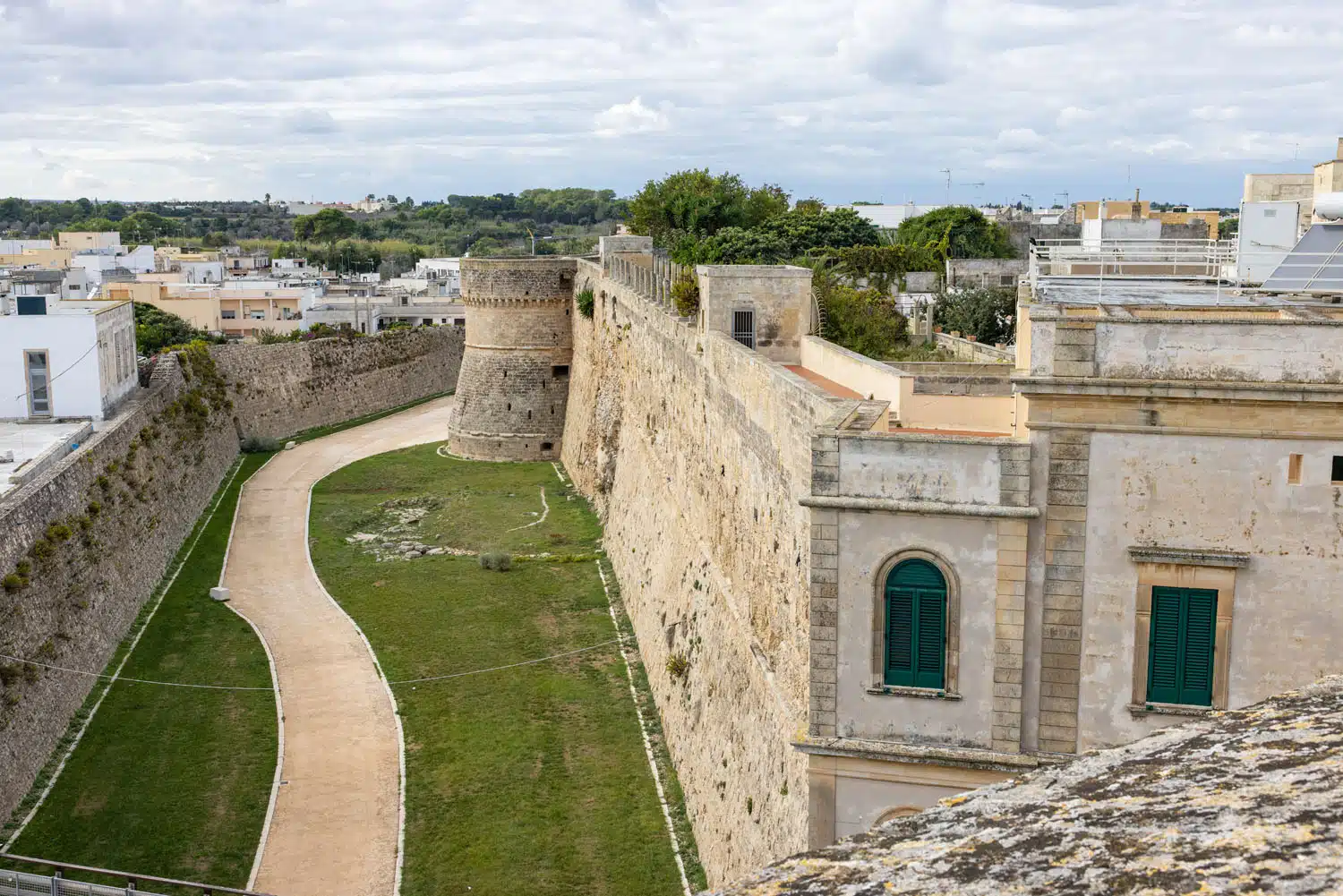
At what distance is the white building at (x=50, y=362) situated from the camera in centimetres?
2708

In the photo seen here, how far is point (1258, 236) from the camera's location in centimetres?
1580

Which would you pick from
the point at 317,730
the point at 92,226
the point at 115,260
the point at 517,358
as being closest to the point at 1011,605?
the point at 317,730

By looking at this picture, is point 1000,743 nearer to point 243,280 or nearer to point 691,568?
point 691,568

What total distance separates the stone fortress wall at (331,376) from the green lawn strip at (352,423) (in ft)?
0.62

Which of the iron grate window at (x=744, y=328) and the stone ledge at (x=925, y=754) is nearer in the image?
the stone ledge at (x=925, y=754)

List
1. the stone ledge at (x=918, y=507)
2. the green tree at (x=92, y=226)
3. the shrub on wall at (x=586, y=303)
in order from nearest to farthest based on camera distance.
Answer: the stone ledge at (x=918, y=507) < the shrub on wall at (x=586, y=303) < the green tree at (x=92, y=226)

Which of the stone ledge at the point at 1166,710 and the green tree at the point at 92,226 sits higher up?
the green tree at the point at 92,226

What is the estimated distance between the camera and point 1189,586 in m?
10.5

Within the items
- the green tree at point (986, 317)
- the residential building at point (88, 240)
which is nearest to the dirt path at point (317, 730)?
the green tree at point (986, 317)

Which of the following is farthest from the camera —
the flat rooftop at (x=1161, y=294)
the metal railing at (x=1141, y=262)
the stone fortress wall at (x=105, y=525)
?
the stone fortress wall at (x=105, y=525)

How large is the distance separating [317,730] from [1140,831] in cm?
1590

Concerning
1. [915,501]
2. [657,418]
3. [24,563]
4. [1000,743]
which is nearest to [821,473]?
[915,501]

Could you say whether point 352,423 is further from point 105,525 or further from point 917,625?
point 917,625

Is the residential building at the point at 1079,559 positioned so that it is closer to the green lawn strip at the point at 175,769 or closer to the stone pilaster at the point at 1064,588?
the stone pilaster at the point at 1064,588
